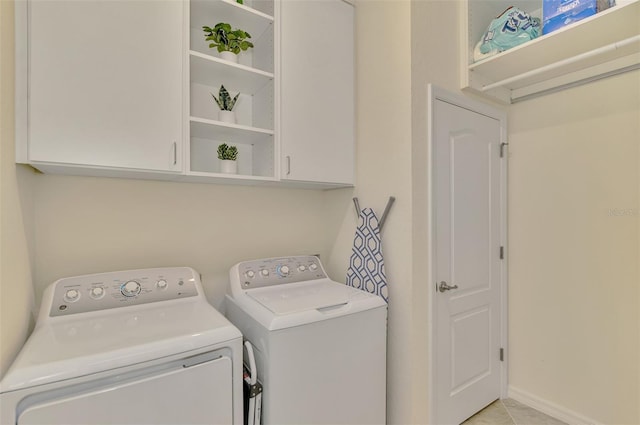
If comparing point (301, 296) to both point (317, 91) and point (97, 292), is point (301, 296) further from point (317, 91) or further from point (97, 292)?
point (317, 91)

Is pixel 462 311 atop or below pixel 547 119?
below

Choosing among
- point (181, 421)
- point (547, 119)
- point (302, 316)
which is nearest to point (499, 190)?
point (547, 119)

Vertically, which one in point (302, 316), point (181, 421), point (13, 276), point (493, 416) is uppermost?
point (13, 276)

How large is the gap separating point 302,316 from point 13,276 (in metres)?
1.07

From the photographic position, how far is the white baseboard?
1.87m

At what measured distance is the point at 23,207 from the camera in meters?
1.21

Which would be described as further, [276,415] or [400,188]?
[400,188]

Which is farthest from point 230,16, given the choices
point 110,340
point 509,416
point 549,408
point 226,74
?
point 549,408

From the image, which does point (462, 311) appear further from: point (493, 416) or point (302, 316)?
point (302, 316)

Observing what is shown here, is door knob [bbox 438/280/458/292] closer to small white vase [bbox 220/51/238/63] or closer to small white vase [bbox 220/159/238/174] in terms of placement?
small white vase [bbox 220/159/238/174]

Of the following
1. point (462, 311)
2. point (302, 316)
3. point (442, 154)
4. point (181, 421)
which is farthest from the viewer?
point (462, 311)

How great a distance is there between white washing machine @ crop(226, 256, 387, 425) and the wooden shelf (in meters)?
1.03

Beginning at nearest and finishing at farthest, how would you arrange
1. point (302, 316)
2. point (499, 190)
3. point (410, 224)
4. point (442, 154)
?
point (302, 316) → point (410, 224) → point (442, 154) → point (499, 190)

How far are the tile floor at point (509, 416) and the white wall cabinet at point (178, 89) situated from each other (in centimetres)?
172
